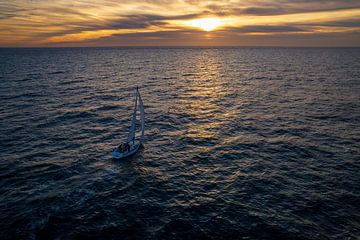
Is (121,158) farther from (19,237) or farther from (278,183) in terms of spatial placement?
(278,183)

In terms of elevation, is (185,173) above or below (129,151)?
below

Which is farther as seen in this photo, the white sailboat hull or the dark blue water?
the white sailboat hull

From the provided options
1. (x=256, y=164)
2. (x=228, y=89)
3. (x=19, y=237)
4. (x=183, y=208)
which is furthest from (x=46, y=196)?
(x=228, y=89)

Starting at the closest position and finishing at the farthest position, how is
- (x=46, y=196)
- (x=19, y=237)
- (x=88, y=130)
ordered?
(x=19, y=237)
(x=46, y=196)
(x=88, y=130)

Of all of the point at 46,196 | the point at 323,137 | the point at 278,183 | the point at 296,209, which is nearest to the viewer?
the point at 296,209

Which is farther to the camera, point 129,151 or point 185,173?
point 129,151

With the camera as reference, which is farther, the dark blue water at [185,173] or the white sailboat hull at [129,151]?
the white sailboat hull at [129,151]

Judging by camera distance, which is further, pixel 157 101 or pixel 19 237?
pixel 157 101

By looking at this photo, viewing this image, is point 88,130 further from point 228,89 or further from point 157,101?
point 228,89
